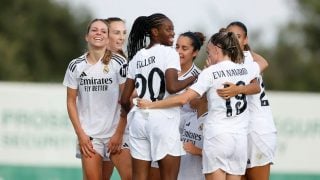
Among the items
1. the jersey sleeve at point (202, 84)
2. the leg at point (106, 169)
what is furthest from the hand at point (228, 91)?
the leg at point (106, 169)

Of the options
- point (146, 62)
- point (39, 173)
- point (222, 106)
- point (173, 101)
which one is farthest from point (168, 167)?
point (39, 173)

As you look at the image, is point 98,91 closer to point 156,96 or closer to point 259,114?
point 156,96

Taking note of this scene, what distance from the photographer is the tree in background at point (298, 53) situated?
44250 millimetres

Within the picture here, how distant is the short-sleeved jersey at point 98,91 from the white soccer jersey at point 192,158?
76 centimetres

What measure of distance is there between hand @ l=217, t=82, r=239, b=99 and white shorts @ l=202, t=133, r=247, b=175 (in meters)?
0.37

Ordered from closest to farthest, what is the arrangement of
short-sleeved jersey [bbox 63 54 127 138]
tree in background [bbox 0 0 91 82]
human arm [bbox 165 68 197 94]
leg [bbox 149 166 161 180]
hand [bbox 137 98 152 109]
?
human arm [bbox 165 68 197 94]
hand [bbox 137 98 152 109]
leg [bbox 149 166 161 180]
short-sleeved jersey [bbox 63 54 127 138]
tree in background [bbox 0 0 91 82]

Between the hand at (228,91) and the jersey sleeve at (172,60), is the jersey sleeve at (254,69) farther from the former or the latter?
the jersey sleeve at (172,60)

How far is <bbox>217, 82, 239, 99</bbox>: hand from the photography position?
31.7 ft

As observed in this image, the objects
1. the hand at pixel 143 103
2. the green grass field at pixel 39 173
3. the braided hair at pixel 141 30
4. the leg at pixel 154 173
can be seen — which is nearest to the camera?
the hand at pixel 143 103

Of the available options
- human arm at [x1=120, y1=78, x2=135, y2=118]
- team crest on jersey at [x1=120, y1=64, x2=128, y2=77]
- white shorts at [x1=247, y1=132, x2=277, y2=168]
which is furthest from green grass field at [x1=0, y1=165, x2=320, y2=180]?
human arm at [x1=120, y1=78, x2=135, y2=118]

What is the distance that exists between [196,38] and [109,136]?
1.34 meters

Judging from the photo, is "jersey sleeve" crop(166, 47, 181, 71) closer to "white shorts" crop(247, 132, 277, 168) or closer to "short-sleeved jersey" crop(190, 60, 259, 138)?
"short-sleeved jersey" crop(190, 60, 259, 138)

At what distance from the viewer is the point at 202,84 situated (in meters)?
9.62

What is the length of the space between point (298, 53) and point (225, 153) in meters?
38.4
